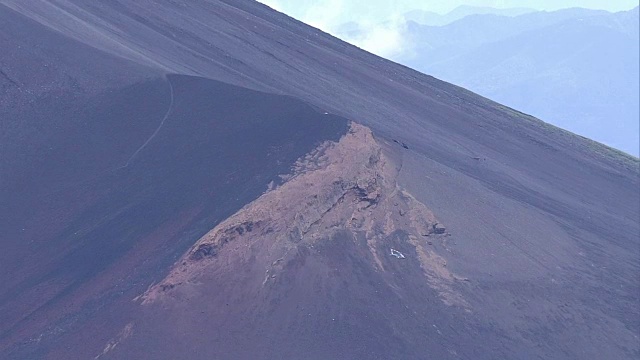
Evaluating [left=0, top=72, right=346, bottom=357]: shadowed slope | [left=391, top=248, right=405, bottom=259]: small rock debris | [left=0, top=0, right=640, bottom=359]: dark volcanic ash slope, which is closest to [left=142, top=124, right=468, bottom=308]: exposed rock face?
[left=0, top=0, right=640, bottom=359]: dark volcanic ash slope

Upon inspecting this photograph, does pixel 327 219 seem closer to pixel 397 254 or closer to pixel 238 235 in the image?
pixel 397 254

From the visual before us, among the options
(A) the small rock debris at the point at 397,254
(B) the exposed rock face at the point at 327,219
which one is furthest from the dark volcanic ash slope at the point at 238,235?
(A) the small rock debris at the point at 397,254

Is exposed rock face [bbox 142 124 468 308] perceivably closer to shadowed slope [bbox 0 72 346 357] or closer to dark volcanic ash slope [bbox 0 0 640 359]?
dark volcanic ash slope [bbox 0 0 640 359]

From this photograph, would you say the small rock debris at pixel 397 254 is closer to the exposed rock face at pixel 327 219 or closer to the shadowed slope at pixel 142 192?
the exposed rock face at pixel 327 219

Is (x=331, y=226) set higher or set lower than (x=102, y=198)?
higher

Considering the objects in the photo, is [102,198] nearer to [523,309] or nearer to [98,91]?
[98,91]

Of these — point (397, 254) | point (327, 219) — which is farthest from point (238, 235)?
point (397, 254)

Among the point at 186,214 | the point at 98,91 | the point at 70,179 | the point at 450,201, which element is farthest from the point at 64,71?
the point at 450,201

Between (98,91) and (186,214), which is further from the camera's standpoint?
(98,91)
